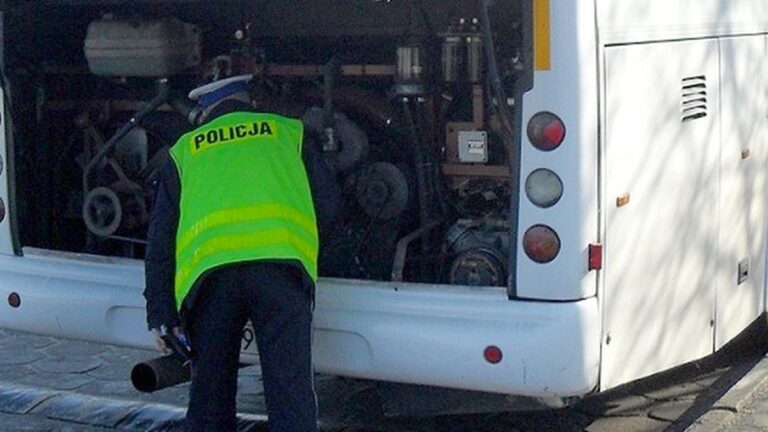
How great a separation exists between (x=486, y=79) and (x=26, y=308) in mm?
2078

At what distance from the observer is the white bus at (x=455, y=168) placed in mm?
4723

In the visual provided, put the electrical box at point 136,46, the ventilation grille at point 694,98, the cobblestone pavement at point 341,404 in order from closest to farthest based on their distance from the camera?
the ventilation grille at point 694,98, the electrical box at point 136,46, the cobblestone pavement at point 341,404

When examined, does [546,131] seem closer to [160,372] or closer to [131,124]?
[160,372]

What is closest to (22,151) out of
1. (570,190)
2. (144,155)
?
(144,155)

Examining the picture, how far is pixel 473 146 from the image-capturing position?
212 inches

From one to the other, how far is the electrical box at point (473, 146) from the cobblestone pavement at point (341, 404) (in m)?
1.34

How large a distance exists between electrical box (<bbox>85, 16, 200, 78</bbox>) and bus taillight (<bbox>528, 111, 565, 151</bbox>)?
5.66ft

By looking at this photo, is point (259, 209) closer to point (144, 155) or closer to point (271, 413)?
point (271, 413)

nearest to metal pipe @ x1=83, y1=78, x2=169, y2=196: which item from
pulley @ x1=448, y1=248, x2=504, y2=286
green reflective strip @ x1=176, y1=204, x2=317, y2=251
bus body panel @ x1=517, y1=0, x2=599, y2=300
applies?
green reflective strip @ x1=176, y1=204, x2=317, y2=251

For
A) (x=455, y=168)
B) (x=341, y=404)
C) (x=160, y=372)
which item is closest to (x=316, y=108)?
(x=455, y=168)

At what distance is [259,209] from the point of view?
4812 mm

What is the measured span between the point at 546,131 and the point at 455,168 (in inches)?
32.6

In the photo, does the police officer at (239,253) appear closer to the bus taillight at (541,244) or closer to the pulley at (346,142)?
the pulley at (346,142)

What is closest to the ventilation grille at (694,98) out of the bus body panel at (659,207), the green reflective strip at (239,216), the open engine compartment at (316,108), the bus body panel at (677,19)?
the bus body panel at (659,207)
